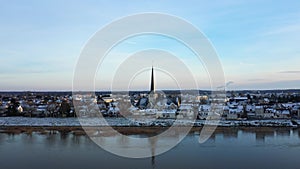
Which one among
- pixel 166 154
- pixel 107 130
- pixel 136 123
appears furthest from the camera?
pixel 136 123

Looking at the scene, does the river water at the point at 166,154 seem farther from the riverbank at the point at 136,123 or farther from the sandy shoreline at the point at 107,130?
the riverbank at the point at 136,123

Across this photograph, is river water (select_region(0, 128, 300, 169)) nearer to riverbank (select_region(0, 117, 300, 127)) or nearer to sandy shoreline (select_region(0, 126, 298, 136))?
sandy shoreline (select_region(0, 126, 298, 136))

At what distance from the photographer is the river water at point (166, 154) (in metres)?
5.43

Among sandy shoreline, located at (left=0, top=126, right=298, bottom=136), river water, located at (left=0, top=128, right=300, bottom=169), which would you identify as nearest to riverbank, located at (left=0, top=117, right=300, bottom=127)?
sandy shoreline, located at (left=0, top=126, right=298, bottom=136)

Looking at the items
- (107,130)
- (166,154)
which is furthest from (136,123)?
(166,154)

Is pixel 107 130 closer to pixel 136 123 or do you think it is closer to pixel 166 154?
pixel 136 123

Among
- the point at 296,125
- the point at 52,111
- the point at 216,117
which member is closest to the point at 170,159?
the point at 296,125

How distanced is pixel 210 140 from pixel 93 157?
335 cm

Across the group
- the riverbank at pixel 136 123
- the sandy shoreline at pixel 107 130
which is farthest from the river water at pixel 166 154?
the riverbank at pixel 136 123

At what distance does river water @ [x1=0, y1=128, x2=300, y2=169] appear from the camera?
5.43 meters

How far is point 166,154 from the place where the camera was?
6266 millimetres

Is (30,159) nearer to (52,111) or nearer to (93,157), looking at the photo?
(93,157)

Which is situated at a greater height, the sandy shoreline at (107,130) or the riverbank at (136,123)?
the riverbank at (136,123)

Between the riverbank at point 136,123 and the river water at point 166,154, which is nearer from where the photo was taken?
the river water at point 166,154
